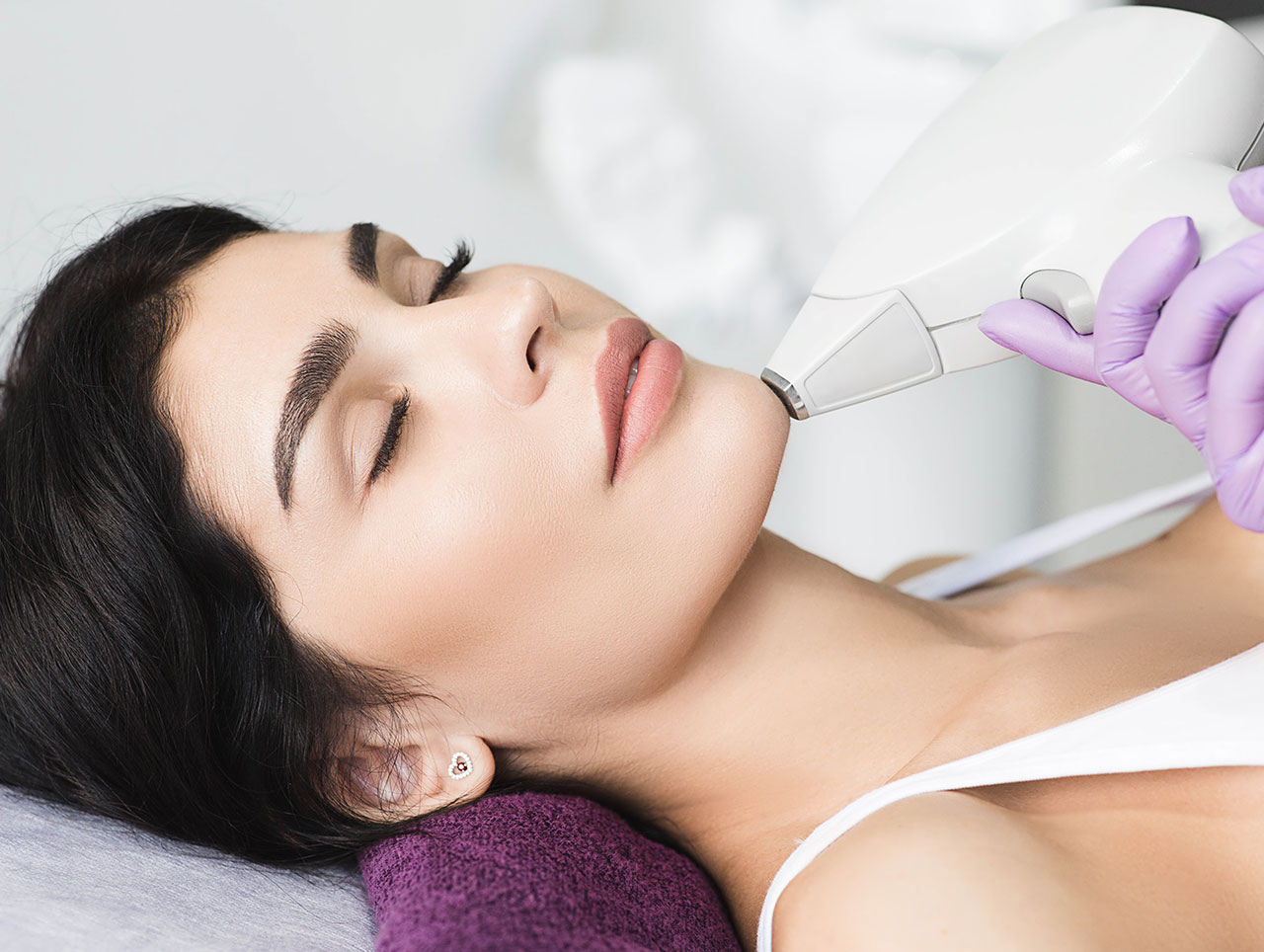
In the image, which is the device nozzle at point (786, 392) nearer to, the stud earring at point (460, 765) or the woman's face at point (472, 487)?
the woman's face at point (472, 487)

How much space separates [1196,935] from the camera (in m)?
0.74

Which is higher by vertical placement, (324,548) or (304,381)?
(304,381)

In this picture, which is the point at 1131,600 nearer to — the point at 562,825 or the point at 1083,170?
the point at 1083,170

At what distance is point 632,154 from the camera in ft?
6.16

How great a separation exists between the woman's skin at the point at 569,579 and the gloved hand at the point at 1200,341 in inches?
10.1

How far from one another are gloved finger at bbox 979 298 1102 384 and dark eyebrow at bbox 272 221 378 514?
1.60ft

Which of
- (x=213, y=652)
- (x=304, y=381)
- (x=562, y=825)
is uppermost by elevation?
(x=304, y=381)

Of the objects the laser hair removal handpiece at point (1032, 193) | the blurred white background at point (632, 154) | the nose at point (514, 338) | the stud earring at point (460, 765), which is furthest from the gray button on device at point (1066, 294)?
the blurred white background at point (632, 154)

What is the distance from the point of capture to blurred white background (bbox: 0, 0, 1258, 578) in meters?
1.59

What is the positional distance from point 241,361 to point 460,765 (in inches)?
15.0

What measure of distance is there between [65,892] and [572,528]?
1.51ft

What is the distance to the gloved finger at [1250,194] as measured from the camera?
71 centimetres

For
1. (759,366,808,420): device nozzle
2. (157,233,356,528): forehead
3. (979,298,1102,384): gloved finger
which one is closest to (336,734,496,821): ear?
(157,233,356,528): forehead

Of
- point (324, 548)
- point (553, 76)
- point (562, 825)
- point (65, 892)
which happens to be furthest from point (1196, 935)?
point (553, 76)
